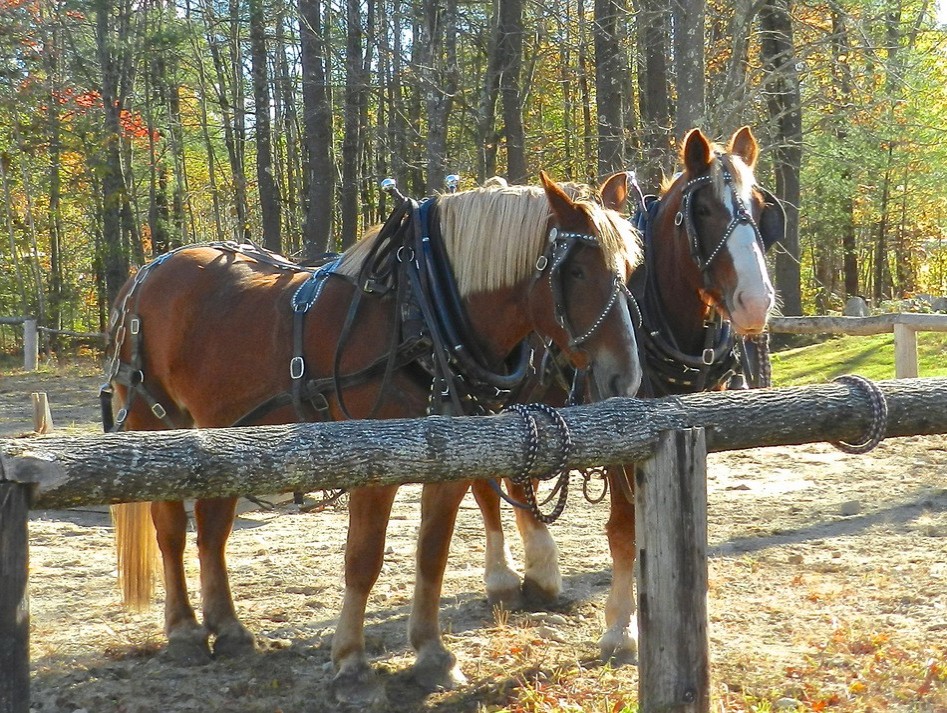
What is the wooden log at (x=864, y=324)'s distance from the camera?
8.43 metres

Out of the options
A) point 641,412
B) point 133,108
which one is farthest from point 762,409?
point 133,108

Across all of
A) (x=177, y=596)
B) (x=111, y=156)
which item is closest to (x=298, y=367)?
(x=177, y=596)

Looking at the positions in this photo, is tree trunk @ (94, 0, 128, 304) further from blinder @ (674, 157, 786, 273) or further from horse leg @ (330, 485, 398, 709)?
blinder @ (674, 157, 786, 273)

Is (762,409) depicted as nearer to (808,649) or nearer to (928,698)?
(928,698)

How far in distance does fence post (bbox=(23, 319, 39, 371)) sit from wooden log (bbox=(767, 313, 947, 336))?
1333cm

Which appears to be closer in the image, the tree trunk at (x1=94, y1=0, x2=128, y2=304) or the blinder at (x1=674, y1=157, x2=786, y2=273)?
the blinder at (x1=674, y1=157, x2=786, y2=273)

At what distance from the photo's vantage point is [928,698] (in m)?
3.36

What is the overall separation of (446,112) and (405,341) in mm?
10017

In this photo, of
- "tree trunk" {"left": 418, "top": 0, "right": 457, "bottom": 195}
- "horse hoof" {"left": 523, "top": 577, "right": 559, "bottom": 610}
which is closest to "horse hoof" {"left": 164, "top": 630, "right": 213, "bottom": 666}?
"horse hoof" {"left": 523, "top": 577, "right": 559, "bottom": 610}

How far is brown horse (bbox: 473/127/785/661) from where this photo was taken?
397cm

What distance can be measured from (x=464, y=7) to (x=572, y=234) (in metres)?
14.8

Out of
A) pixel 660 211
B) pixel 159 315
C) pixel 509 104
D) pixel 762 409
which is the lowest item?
pixel 762 409

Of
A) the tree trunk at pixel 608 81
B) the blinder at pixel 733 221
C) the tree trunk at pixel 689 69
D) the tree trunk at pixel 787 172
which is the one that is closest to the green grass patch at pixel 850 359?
the tree trunk at pixel 787 172

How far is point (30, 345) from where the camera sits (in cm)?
1784
